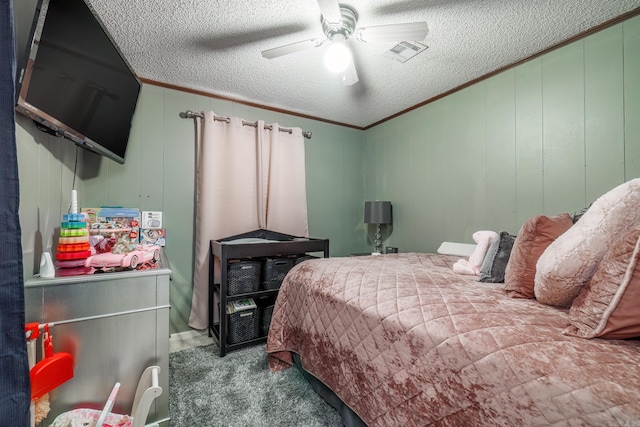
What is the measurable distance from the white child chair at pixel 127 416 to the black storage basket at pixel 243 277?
1.02 metres

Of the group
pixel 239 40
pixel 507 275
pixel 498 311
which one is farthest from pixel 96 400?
pixel 239 40

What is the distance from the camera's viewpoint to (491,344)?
0.82 m

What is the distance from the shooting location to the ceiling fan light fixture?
163 centimetres

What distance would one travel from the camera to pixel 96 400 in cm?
114

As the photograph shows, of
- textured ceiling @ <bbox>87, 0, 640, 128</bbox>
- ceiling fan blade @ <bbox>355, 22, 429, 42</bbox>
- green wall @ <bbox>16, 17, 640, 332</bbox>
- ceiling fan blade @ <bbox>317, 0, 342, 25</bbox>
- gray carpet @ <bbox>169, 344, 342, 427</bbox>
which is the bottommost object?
gray carpet @ <bbox>169, 344, 342, 427</bbox>

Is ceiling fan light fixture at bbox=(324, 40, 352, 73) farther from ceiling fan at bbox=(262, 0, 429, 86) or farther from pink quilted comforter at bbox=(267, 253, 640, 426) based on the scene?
pink quilted comforter at bbox=(267, 253, 640, 426)

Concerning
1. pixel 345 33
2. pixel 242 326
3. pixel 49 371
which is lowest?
pixel 242 326

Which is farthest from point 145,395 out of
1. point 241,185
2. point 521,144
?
point 521,144

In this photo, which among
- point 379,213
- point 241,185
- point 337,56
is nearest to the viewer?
point 337,56

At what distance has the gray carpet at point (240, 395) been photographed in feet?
4.73

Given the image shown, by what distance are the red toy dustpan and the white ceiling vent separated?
8.11 ft

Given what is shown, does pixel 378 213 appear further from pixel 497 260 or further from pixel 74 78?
pixel 74 78

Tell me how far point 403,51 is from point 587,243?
1.75 m

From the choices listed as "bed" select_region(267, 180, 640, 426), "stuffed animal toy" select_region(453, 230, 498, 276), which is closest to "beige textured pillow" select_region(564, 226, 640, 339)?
"bed" select_region(267, 180, 640, 426)
